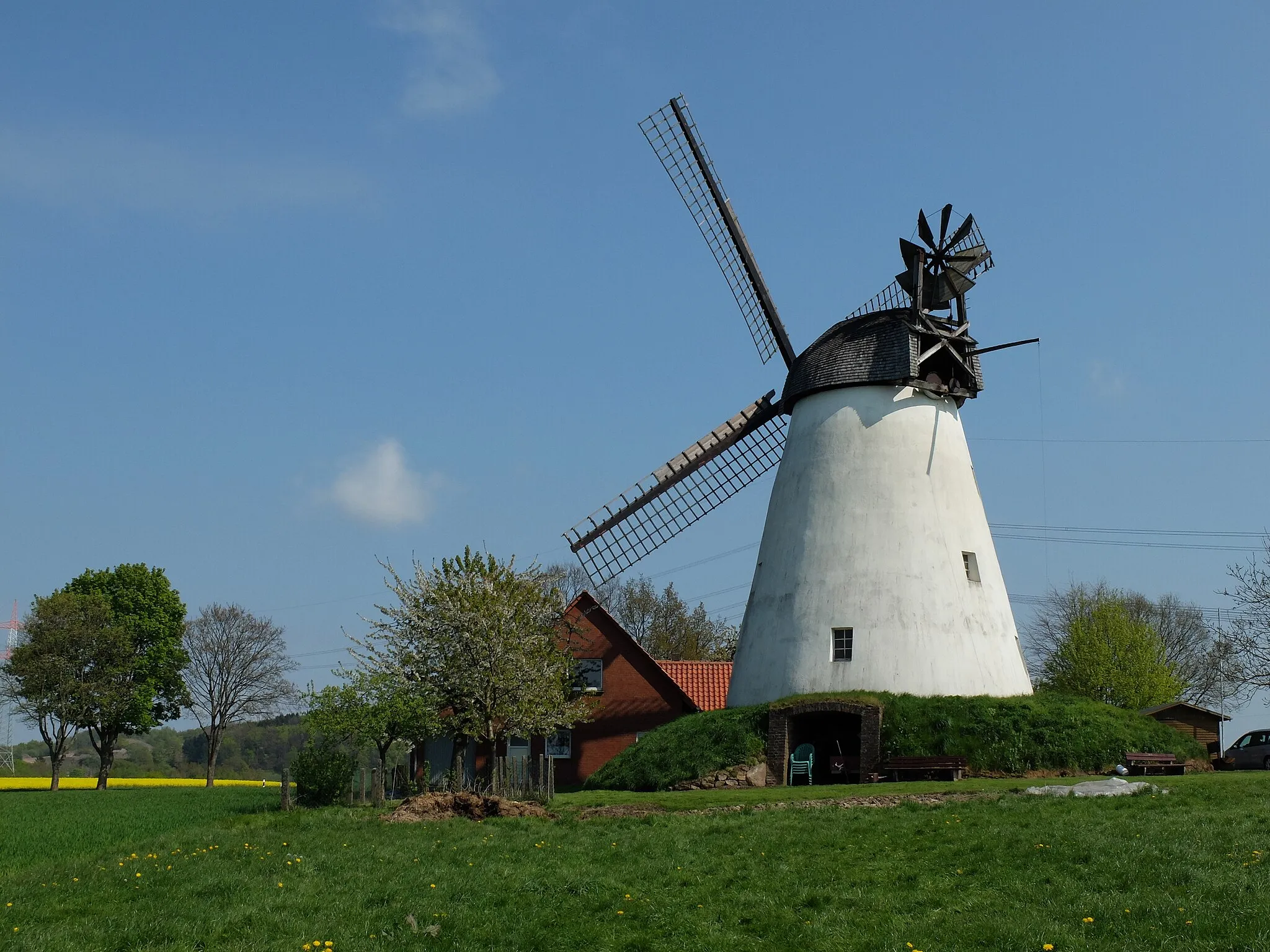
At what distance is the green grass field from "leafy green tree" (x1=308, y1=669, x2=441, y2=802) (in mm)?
16995

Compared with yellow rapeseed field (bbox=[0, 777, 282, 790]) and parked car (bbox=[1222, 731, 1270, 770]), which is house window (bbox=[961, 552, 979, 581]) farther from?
yellow rapeseed field (bbox=[0, 777, 282, 790])

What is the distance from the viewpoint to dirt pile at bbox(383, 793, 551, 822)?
23.2 m

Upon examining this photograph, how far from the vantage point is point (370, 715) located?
132ft

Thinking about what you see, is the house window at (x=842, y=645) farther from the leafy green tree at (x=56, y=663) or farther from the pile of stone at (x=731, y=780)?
the leafy green tree at (x=56, y=663)

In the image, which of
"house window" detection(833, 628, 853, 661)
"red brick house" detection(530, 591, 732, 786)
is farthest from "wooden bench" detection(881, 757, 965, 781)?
"red brick house" detection(530, 591, 732, 786)

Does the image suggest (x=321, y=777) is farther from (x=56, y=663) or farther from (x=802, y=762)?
(x=56, y=663)

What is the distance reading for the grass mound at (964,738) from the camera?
98.7ft


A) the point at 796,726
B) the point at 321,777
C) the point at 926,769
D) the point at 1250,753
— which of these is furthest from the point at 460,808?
the point at 1250,753

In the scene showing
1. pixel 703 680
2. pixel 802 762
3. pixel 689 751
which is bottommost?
pixel 802 762

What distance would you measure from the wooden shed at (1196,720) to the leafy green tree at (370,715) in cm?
2692

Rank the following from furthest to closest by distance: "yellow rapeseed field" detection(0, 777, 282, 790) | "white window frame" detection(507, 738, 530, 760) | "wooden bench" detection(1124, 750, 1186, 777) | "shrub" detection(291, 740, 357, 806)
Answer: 1. "yellow rapeseed field" detection(0, 777, 282, 790)
2. "white window frame" detection(507, 738, 530, 760)
3. "shrub" detection(291, 740, 357, 806)
4. "wooden bench" detection(1124, 750, 1186, 777)

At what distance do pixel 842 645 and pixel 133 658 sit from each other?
138ft

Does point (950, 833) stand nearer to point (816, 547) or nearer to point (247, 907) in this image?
point (247, 907)

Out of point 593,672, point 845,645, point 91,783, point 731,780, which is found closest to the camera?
point 731,780
